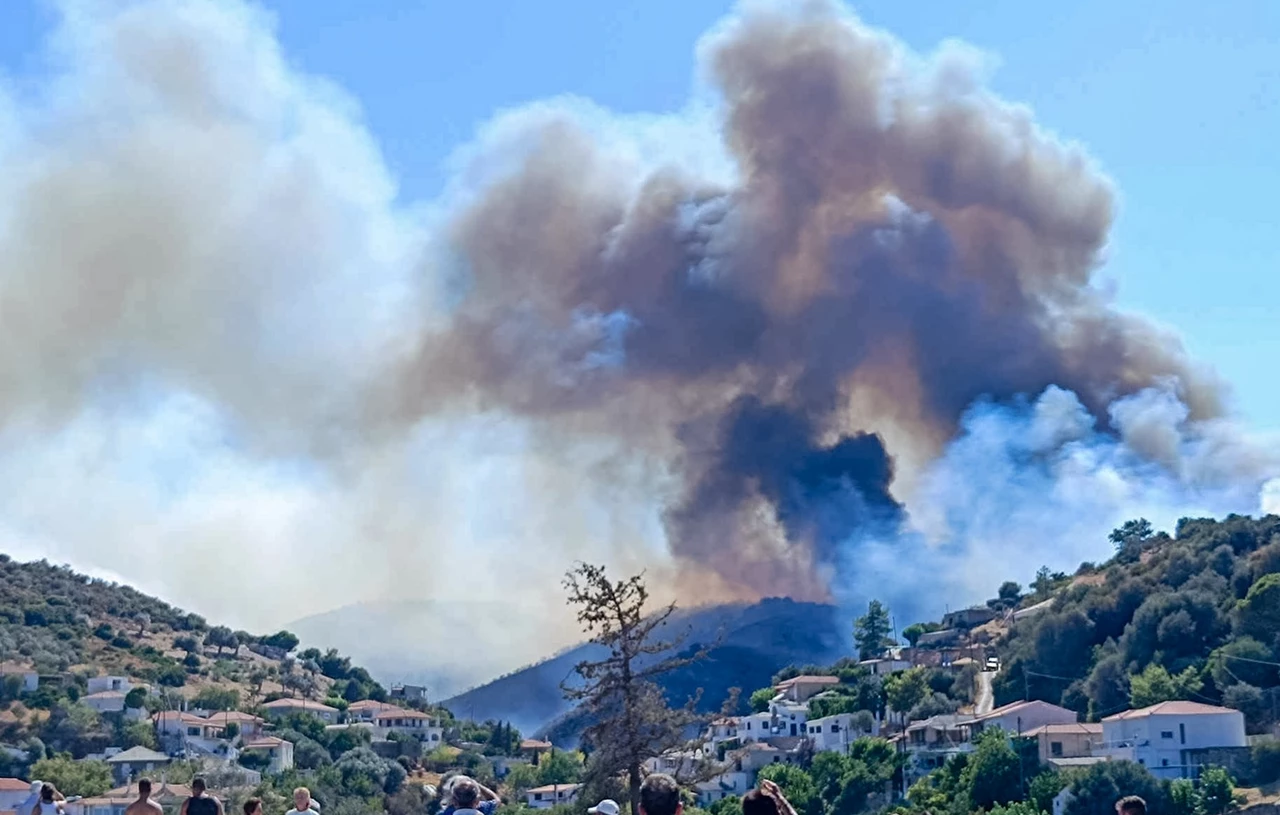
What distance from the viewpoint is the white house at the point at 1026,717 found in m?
69.5

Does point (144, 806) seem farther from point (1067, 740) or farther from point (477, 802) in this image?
point (1067, 740)

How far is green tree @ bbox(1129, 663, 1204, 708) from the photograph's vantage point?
68.5 meters

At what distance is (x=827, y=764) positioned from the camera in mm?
70812

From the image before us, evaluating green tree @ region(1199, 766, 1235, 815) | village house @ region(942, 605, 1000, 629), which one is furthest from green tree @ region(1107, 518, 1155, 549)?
green tree @ region(1199, 766, 1235, 815)

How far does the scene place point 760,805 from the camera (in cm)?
866

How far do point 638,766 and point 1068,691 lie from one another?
181 ft

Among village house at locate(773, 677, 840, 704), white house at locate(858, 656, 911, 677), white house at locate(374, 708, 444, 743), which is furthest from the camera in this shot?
white house at locate(858, 656, 911, 677)

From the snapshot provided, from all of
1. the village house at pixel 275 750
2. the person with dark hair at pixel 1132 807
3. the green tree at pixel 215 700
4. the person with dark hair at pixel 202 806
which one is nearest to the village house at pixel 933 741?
the village house at pixel 275 750

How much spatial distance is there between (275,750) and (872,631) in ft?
167

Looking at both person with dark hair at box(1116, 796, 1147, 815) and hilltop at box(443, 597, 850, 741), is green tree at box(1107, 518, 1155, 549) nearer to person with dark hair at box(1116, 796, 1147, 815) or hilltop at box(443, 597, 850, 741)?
hilltop at box(443, 597, 850, 741)

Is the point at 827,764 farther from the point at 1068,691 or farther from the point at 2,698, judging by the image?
the point at 2,698

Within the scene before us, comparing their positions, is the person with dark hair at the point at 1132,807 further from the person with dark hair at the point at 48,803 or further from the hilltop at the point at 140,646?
the hilltop at the point at 140,646

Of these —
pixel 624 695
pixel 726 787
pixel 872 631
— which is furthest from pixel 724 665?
pixel 624 695

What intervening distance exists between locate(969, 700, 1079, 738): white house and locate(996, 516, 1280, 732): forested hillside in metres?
3.16
